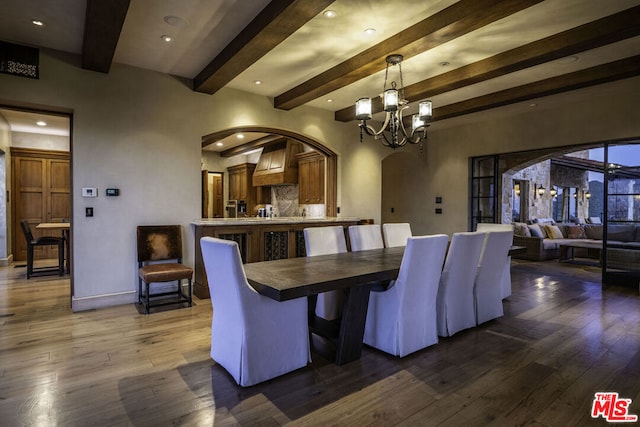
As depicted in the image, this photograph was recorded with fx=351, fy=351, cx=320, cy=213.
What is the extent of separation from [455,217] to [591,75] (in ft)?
10.7

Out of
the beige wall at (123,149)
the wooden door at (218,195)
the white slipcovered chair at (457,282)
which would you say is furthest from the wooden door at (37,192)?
the white slipcovered chair at (457,282)

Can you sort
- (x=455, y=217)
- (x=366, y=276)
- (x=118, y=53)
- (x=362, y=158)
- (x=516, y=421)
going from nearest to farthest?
(x=516, y=421)
(x=366, y=276)
(x=118, y=53)
(x=362, y=158)
(x=455, y=217)

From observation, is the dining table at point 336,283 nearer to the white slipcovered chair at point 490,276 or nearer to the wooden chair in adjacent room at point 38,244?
the white slipcovered chair at point 490,276

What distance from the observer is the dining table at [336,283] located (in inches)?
83.7

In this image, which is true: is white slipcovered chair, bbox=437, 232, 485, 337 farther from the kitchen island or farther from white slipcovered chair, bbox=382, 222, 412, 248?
the kitchen island

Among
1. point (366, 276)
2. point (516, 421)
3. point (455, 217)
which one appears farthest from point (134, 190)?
point (455, 217)

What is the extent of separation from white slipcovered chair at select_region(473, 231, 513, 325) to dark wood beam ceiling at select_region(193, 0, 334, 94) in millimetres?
2551

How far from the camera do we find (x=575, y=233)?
29.3 feet

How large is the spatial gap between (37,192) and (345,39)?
24.7ft

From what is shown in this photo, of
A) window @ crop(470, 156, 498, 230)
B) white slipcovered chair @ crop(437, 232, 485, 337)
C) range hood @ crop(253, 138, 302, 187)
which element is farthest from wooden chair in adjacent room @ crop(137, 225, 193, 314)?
window @ crop(470, 156, 498, 230)

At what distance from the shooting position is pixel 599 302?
4.28m

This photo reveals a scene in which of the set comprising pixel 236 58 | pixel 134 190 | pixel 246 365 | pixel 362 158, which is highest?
pixel 236 58

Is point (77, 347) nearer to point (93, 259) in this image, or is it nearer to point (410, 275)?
point (93, 259)

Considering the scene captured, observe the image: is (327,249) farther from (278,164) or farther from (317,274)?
(278,164)
